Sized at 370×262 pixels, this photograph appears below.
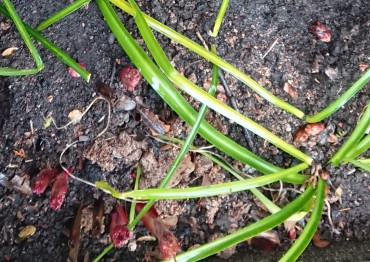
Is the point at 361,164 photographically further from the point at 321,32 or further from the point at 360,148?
the point at 321,32

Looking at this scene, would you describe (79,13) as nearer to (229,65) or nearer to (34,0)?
(34,0)

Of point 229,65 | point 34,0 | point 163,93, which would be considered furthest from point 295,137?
point 34,0

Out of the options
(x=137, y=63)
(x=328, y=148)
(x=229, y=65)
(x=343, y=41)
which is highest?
(x=137, y=63)

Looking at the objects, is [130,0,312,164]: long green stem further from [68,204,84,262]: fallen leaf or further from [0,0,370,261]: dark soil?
[68,204,84,262]: fallen leaf

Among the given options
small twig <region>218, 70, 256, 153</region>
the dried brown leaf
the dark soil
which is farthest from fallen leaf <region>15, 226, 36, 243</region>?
small twig <region>218, 70, 256, 153</region>

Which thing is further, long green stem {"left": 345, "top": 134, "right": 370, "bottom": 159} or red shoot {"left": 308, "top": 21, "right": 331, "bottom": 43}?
red shoot {"left": 308, "top": 21, "right": 331, "bottom": 43}

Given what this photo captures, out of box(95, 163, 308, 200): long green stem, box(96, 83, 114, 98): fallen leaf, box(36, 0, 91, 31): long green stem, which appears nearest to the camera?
box(95, 163, 308, 200): long green stem
